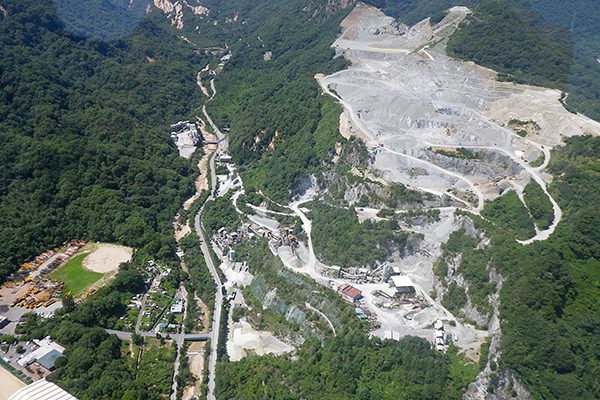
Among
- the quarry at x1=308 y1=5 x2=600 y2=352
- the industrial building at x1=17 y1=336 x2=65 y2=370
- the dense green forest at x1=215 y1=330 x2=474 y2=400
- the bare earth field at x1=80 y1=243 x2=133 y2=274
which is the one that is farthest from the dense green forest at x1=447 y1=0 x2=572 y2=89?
the industrial building at x1=17 y1=336 x2=65 y2=370

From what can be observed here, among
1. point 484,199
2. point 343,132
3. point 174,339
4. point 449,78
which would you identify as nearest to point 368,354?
point 174,339

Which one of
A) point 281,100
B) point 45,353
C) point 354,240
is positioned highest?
point 281,100

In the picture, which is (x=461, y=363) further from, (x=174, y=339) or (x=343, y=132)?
(x=343, y=132)

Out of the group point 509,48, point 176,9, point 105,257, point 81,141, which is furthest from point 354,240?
point 176,9

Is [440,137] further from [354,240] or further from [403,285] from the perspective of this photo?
[403,285]

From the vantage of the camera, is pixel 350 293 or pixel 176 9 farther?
pixel 176 9

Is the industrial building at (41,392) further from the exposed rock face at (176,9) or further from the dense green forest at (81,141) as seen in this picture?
the exposed rock face at (176,9)
